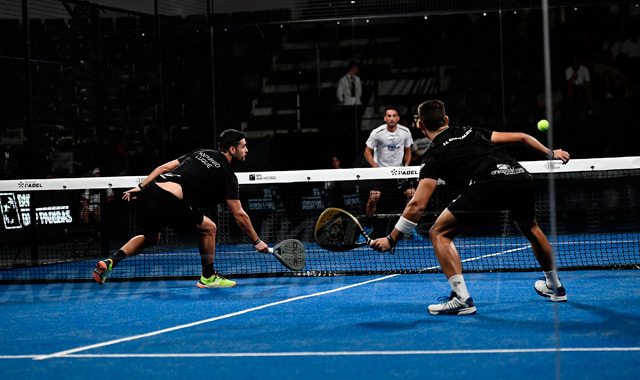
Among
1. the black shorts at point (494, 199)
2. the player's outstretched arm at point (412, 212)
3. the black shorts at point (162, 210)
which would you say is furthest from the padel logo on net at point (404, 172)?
the player's outstretched arm at point (412, 212)

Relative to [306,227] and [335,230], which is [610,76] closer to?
[306,227]

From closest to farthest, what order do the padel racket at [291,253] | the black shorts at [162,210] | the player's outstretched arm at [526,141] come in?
the player's outstretched arm at [526,141]
the black shorts at [162,210]
the padel racket at [291,253]

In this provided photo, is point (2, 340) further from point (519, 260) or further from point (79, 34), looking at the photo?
point (79, 34)

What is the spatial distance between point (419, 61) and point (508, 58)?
1.89 m

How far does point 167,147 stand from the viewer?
17.6 m

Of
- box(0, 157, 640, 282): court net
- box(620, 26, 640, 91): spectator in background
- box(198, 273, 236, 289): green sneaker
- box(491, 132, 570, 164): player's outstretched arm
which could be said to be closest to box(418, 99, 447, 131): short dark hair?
box(491, 132, 570, 164): player's outstretched arm

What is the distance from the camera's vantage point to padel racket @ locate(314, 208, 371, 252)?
766 cm

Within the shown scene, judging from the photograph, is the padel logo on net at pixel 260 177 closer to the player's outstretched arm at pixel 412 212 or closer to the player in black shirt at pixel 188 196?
the player in black shirt at pixel 188 196

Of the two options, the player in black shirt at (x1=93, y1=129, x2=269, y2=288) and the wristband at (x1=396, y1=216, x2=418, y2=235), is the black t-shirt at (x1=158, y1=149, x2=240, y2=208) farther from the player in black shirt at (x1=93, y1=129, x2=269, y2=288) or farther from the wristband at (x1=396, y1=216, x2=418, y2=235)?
the wristband at (x1=396, y1=216, x2=418, y2=235)

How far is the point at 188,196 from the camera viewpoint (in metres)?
8.95

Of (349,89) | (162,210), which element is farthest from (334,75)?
(162,210)

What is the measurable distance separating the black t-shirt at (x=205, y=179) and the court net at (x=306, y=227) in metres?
0.90

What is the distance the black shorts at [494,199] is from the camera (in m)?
6.78

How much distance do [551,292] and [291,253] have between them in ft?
10.1
